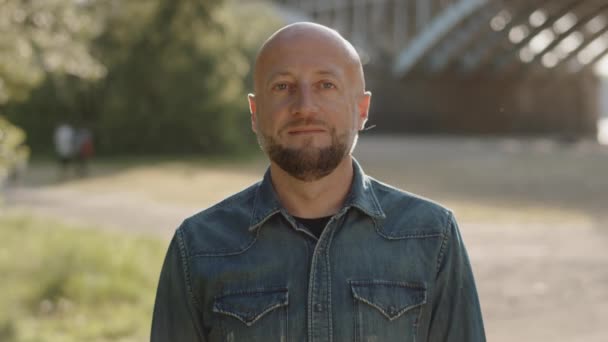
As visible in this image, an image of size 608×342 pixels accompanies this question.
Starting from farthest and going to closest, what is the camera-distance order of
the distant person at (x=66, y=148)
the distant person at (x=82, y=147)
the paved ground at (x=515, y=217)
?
the distant person at (x=82, y=147) < the distant person at (x=66, y=148) < the paved ground at (x=515, y=217)

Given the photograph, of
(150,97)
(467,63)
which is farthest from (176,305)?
(467,63)

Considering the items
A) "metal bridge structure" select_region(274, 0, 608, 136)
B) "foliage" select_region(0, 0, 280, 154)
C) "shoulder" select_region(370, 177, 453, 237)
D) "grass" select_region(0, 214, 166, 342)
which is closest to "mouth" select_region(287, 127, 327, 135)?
"shoulder" select_region(370, 177, 453, 237)

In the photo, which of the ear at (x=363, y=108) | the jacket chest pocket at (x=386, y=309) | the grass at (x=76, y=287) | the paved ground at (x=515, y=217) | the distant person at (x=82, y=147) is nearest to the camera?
the jacket chest pocket at (x=386, y=309)

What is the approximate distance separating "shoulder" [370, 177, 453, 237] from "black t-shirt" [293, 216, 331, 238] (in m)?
0.13

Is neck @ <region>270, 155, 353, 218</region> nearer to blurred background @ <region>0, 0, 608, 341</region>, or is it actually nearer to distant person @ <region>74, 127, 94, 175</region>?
blurred background @ <region>0, 0, 608, 341</region>

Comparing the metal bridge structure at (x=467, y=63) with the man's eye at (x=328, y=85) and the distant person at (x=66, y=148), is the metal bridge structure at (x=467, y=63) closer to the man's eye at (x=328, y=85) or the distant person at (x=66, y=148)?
the distant person at (x=66, y=148)

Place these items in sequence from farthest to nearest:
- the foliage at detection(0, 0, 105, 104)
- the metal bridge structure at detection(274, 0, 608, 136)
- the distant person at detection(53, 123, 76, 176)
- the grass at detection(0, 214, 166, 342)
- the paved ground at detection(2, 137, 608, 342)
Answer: the metal bridge structure at detection(274, 0, 608, 136) < the distant person at detection(53, 123, 76, 176) < the paved ground at detection(2, 137, 608, 342) < the foliage at detection(0, 0, 105, 104) < the grass at detection(0, 214, 166, 342)

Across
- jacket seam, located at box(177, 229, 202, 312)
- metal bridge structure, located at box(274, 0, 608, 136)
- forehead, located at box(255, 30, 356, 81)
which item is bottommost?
jacket seam, located at box(177, 229, 202, 312)

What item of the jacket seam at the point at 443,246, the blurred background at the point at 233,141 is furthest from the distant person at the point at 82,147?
the jacket seam at the point at 443,246

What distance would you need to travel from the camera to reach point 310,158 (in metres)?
Result: 1.86

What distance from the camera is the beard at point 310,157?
1.86 m

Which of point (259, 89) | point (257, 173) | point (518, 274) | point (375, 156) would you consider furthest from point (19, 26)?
point (375, 156)

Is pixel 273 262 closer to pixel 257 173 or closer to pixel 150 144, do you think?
pixel 257 173

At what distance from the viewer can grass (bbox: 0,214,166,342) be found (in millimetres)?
6809
